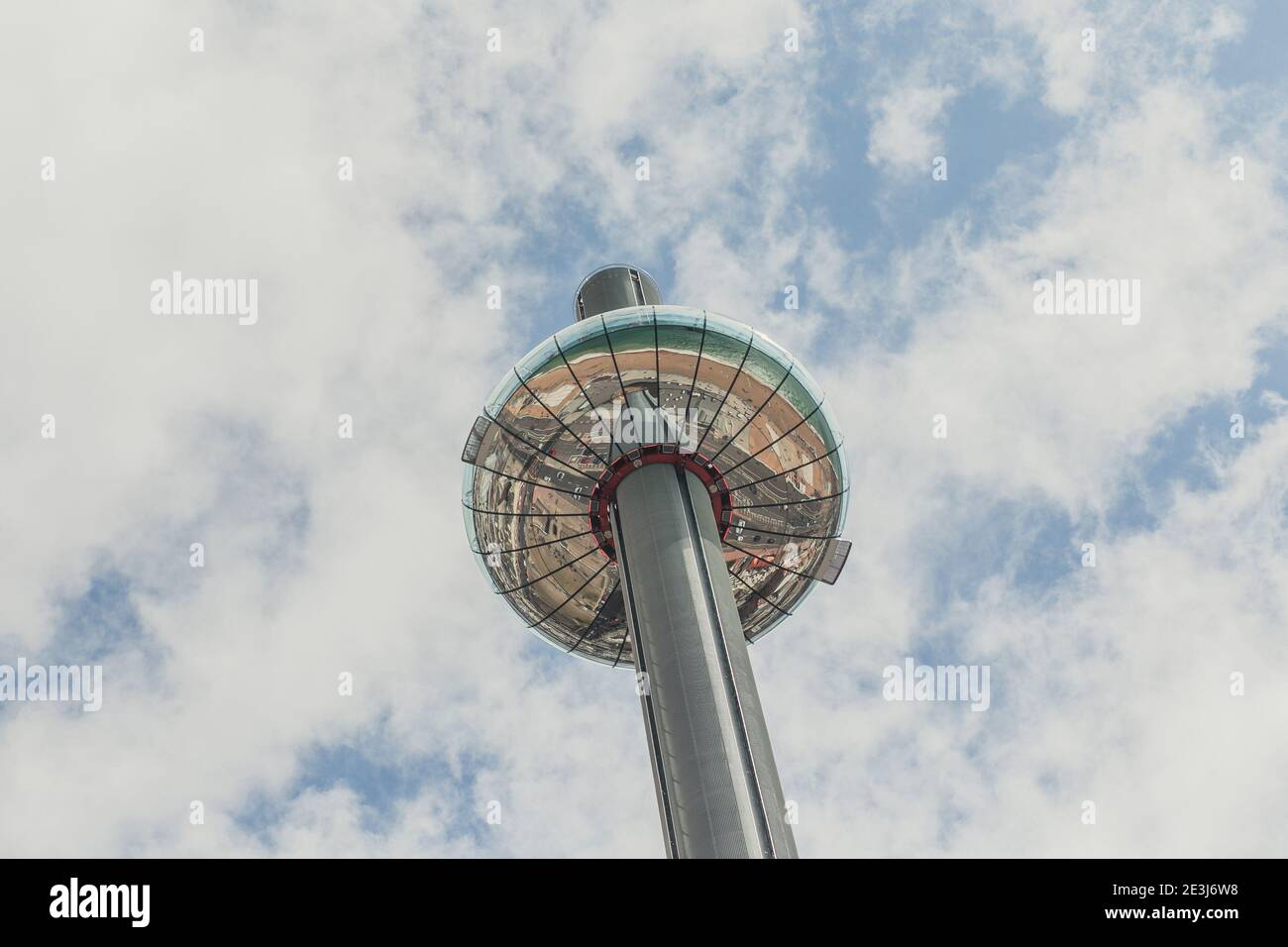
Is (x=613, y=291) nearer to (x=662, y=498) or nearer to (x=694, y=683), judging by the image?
(x=662, y=498)

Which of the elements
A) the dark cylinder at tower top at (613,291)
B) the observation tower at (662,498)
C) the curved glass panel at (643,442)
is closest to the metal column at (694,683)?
the observation tower at (662,498)

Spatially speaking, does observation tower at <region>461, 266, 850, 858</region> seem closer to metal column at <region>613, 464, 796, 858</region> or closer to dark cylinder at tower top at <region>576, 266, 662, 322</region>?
metal column at <region>613, 464, 796, 858</region>

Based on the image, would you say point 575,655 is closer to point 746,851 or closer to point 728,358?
point 728,358

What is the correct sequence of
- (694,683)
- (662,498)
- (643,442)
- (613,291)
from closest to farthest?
(694,683) < (662,498) < (643,442) < (613,291)

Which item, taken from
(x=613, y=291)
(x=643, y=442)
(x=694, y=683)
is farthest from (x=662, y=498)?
(x=613, y=291)

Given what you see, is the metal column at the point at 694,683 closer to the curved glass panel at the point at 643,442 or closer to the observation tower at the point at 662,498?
the observation tower at the point at 662,498

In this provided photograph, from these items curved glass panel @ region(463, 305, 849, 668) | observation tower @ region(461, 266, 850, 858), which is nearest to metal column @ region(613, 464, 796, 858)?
observation tower @ region(461, 266, 850, 858)
